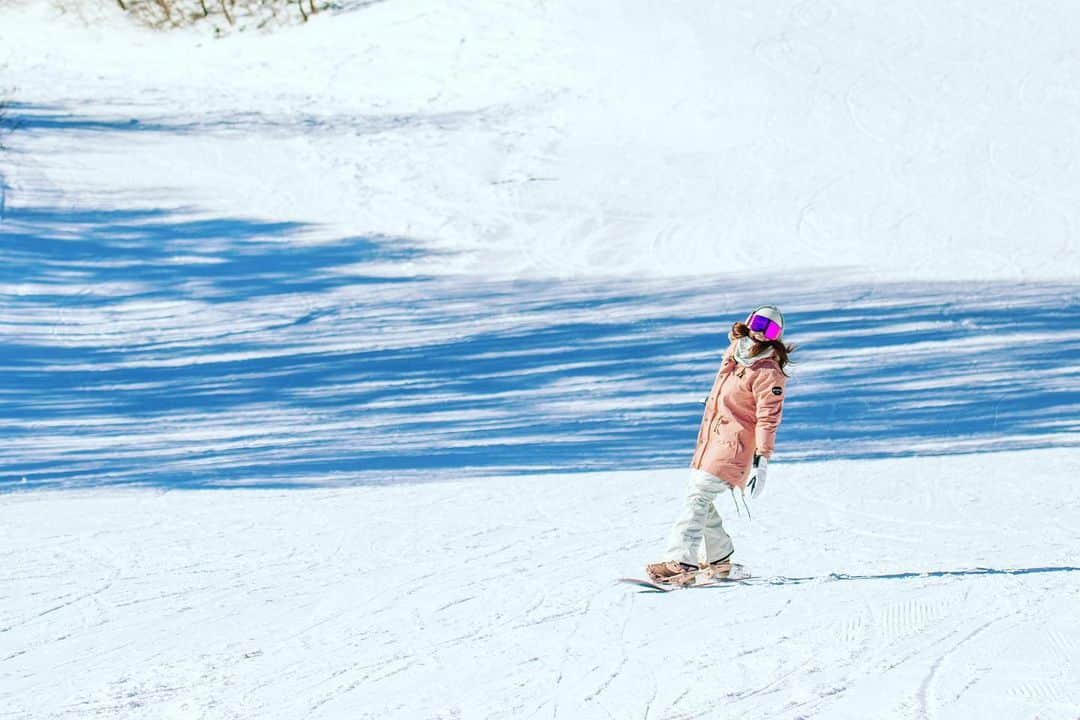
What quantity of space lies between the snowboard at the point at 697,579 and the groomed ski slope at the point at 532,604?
106mm

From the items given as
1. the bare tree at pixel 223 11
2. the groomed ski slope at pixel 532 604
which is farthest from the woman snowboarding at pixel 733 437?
the bare tree at pixel 223 11

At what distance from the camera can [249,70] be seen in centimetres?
2419

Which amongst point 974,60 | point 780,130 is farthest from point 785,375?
point 974,60

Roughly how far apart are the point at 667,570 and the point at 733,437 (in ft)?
2.30

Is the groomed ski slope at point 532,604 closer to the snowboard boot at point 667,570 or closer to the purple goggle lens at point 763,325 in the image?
the snowboard boot at point 667,570

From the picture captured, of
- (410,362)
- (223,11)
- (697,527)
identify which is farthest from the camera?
(223,11)

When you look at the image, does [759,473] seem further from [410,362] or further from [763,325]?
[410,362]

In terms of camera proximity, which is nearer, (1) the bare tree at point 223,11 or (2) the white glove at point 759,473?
(2) the white glove at point 759,473

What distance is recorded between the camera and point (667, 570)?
673 cm

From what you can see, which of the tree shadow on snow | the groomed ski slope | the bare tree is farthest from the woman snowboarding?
the bare tree

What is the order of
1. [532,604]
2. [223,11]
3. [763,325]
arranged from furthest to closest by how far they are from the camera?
[223,11], [532,604], [763,325]

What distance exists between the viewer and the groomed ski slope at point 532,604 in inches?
204

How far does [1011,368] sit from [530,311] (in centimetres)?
473

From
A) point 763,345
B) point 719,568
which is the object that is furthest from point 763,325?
point 719,568
